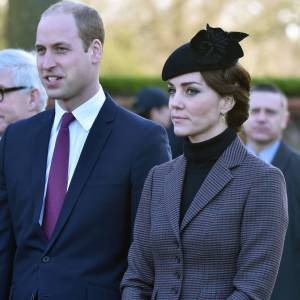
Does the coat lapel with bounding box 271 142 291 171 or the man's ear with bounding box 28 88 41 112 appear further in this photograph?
the coat lapel with bounding box 271 142 291 171

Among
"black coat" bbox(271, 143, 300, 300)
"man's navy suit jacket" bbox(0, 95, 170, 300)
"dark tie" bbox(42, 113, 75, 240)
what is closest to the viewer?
"man's navy suit jacket" bbox(0, 95, 170, 300)

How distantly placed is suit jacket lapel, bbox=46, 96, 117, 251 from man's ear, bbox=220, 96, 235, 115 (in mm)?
676

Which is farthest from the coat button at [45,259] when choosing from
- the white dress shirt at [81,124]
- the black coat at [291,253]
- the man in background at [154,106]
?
the man in background at [154,106]

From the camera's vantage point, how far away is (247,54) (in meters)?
33.9

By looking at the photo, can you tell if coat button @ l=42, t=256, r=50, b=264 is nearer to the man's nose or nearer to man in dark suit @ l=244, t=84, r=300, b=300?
the man's nose

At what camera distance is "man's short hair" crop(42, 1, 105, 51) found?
4469mm

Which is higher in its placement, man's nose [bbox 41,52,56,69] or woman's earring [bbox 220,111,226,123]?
man's nose [bbox 41,52,56,69]

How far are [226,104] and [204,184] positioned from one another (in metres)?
0.38

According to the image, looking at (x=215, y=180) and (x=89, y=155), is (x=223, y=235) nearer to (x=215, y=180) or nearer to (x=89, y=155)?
(x=215, y=180)

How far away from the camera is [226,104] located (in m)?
4.03

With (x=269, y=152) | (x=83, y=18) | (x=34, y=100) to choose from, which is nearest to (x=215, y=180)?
(x=83, y=18)

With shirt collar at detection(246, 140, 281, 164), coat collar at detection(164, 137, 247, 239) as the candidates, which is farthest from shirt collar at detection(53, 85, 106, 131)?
shirt collar at detection(246, 140, 281, 164)

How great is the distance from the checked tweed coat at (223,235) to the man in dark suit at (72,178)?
28 cm

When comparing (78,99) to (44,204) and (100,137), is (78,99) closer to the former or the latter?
Result: (100,137)
